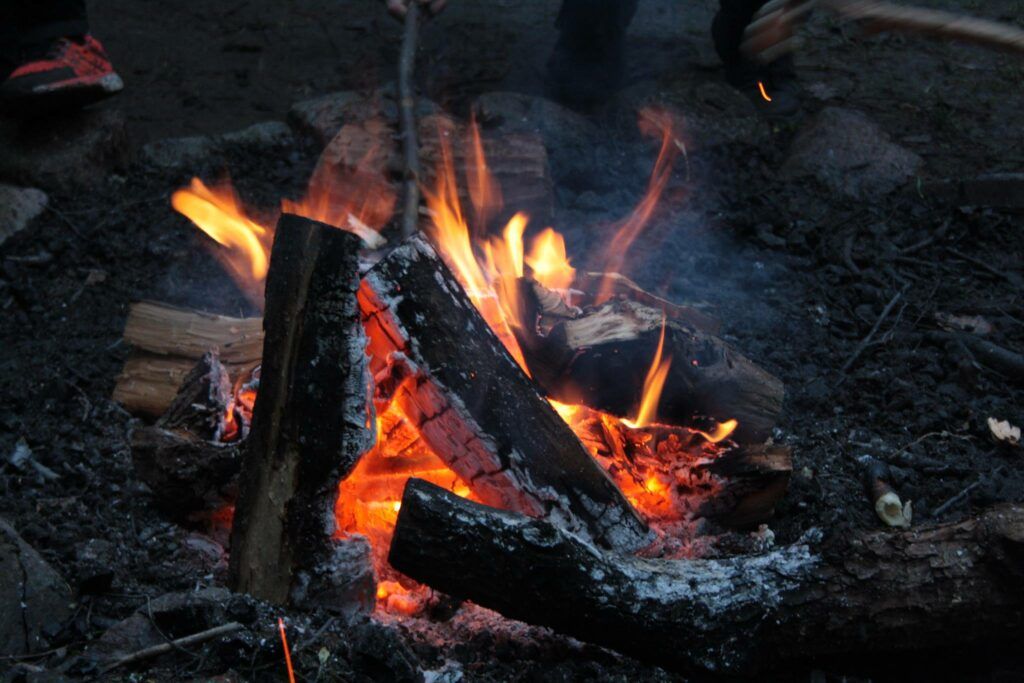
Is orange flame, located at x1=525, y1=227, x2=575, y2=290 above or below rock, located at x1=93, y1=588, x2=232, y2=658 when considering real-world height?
above

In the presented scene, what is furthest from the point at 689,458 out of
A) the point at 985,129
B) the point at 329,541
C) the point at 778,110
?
the point at 985,129

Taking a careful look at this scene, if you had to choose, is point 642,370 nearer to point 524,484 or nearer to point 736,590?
point 524,484

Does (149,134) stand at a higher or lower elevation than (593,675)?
higher

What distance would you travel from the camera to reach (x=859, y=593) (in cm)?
250

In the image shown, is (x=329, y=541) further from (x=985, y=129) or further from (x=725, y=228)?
(x=985, y=129)

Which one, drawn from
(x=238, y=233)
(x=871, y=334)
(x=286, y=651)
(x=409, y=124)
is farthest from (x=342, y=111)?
(x=286, y=651)

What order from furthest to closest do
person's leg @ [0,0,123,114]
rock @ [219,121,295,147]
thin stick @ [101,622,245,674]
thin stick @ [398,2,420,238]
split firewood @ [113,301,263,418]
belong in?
rock @ [219,121,295,147] < person's leg @ [0,0,123,114] < thin stick @ [398,2,420,238] < split firewood @ [113,301,263,418] < thin stick @ [101,622,245,674]

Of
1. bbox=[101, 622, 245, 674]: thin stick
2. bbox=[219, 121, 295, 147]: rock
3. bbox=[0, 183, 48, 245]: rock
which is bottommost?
bbox=[101, 622, 245, 674]: thin stick

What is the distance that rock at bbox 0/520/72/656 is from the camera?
2432mm

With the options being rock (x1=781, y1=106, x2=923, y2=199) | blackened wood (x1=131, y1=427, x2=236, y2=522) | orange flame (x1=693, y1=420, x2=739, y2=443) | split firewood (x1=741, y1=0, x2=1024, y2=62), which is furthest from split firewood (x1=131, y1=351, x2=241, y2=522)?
rock (x1=781, y1=106, x2=923, y2=199)

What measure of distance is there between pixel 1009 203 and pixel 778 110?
1.64 meters

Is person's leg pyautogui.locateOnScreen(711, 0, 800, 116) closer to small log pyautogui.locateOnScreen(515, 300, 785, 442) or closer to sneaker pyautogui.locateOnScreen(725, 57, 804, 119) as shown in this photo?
sneaker pyautogui.locateOnScreen(725, 57, 804, 119)

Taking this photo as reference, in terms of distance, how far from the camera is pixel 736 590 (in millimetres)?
2545

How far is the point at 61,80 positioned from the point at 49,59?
0.70 feet
